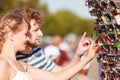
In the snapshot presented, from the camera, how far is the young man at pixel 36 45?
5.43 meters

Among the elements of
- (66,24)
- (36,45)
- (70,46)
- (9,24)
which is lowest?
(66,24)

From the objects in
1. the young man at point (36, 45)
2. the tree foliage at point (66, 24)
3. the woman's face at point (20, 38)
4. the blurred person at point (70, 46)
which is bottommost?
the tree foliage at point (66, 24)

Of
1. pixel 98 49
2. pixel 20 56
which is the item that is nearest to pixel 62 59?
pixel 20 56

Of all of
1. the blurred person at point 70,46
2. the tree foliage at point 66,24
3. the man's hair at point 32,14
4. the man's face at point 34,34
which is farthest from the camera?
the tree foliage at point 66,24

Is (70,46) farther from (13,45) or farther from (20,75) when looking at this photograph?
(20,75)

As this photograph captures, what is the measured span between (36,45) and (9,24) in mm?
594

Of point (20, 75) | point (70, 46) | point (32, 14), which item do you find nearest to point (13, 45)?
point (20, 75)

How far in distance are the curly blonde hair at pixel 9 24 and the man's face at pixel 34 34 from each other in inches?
13.7

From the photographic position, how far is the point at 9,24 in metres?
5.03

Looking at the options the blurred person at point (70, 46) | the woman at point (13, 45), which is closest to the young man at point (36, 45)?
the woman at point (13, 45)

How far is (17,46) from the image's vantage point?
4961 mm

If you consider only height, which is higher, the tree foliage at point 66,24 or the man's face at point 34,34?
the man's face at point 34,34

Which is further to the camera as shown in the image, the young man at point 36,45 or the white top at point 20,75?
the young man at point 36,45

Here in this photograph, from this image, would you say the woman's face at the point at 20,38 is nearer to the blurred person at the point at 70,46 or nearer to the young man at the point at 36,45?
the young man at the point at 36,45
